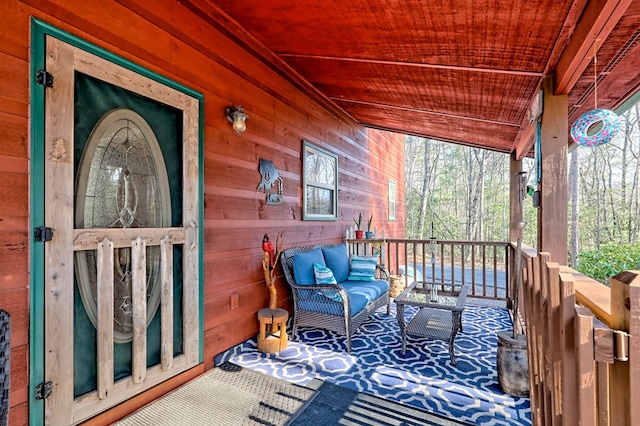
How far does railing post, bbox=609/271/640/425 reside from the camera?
836mm

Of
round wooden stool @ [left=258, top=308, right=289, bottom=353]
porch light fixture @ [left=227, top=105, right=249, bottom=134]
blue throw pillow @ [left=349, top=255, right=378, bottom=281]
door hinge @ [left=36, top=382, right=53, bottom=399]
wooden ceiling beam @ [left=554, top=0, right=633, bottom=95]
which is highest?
wooden ceiling beam @ [left=554, top=0, right=633, bottom=95]

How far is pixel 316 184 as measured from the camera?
459 cm

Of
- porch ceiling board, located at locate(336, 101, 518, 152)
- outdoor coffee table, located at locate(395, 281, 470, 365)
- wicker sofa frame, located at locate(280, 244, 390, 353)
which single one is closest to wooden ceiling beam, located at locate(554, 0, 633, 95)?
outdoor coffee table, located at locate(395, 281, 470, 365)

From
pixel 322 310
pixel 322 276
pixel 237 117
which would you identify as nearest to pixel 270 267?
pixel 322 276

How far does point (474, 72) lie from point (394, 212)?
592cm

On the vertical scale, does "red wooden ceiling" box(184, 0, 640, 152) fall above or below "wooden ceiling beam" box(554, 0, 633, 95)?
above

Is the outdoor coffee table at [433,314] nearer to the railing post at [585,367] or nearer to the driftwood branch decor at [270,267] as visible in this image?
the driftwood branch decor at [270,267]

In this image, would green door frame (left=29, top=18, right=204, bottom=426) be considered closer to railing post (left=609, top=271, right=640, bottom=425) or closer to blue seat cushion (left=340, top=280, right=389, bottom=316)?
blue seat cushion (left=340, top=280, right=389, bottom=316)

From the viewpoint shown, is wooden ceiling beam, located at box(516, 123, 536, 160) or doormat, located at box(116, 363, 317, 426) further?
wooden ceiling beam, located at box(516, 123, 536, 160)

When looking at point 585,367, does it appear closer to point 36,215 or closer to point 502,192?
point 36,215

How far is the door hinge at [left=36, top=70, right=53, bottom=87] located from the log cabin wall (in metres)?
0.05

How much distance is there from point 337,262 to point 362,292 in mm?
656

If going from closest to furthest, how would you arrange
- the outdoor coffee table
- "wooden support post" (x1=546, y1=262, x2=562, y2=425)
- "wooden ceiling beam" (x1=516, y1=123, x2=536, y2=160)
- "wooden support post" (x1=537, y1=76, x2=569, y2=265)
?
"wooden support post" (x1=546, y1=262, x2=562, y2=425), "wooden support post" (x1=537, y1=76, x2=569, y2=265), the outdoor coffee table, "wooden ceiling beam" (x1=516, y1=123, x2=536, y2=160)

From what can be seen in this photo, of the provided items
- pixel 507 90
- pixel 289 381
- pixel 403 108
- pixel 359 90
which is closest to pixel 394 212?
pixel 403 108
